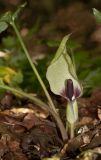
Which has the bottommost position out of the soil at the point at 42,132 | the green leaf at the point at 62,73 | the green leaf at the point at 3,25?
the soil at the point at 42,132

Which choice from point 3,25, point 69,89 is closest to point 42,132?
point 69,89

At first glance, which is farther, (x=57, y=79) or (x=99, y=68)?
(x=99, y=68)

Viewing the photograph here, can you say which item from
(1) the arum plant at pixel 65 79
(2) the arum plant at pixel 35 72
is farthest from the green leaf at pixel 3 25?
(1) the arum plant at pixel 65 79

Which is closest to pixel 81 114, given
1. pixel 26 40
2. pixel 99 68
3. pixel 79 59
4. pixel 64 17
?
pixel 99 68

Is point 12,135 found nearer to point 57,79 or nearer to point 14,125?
point 14,125

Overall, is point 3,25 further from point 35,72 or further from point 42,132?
point 42,132

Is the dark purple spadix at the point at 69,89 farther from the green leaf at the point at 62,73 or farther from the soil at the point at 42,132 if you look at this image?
the soil at the point at 42,132

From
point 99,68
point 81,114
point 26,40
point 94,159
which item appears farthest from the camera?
point 26,40
